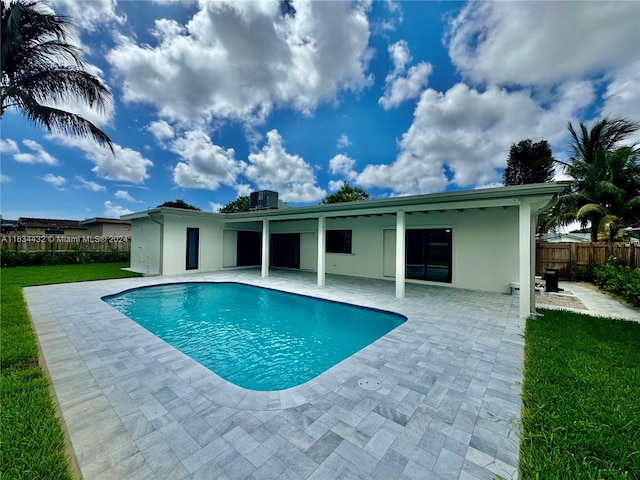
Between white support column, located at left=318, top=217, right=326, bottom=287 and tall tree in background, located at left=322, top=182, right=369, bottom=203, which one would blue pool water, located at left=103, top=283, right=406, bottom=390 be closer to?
white support column, located at left=318, top=217, right=326, bottom=287

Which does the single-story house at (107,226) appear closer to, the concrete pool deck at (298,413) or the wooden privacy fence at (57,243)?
the wooden privacy fence at (57,243)

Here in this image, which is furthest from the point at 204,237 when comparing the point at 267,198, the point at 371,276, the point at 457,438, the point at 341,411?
the point at 457,438

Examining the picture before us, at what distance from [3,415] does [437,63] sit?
52.1 feet

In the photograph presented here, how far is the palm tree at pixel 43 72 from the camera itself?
685 centimetres

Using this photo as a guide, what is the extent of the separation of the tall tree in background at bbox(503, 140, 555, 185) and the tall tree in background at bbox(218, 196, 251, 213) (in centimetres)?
3054

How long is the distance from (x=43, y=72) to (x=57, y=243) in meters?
11.2

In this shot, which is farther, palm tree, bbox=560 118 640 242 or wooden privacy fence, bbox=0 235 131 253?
wooden privacy fence, bbox=0 235 131 253

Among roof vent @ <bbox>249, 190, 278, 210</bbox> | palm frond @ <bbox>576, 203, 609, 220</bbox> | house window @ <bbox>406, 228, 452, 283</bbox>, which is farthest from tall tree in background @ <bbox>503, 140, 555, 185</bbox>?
roof vent @ <bbox>249, 190, 278, 210</bbox>

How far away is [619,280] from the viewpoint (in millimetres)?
8305

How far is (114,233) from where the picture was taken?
21234 mm

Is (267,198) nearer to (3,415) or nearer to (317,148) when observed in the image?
(317,148)

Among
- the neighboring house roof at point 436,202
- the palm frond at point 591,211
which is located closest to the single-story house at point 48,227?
the neighboring house roof at point 436,202

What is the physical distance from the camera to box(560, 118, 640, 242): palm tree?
41.5ft

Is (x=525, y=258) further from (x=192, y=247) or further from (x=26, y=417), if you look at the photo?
(x=192, y=247)
